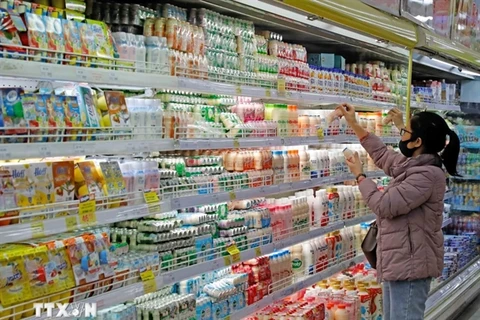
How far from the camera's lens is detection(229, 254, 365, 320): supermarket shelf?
335 cm

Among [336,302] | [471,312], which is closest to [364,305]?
[336,302]

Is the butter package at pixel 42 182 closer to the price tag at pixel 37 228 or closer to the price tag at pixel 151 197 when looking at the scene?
the price tag at pixel 37 228

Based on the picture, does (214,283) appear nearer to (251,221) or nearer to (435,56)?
(251,221)

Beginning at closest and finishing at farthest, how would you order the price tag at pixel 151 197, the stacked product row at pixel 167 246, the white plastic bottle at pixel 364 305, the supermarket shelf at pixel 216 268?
the stacked product row at pixel 167 246 → the supermarket shelf at pixel 216 268 → the price tag at pixel 151 197 → the white plastic bottle at pixel 364 305

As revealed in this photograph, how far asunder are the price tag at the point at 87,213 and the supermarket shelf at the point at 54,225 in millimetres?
19

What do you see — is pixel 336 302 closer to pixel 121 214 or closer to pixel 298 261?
pixel 298 261

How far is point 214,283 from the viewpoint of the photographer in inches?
132

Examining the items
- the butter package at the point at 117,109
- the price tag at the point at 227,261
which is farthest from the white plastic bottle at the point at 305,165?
the butter package at the point at 117,109

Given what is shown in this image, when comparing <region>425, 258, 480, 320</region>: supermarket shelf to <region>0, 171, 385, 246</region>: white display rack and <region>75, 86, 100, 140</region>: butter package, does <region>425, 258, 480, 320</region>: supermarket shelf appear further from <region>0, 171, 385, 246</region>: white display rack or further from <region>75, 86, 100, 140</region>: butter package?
<region>75, 86, 100, 140</region>: butter package

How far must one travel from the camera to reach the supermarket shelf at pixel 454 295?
5.19 m

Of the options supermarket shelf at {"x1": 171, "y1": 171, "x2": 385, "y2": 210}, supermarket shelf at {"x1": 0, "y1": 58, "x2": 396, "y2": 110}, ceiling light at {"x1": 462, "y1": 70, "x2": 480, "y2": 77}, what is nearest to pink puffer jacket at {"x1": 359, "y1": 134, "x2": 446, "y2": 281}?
supermarket shelf at {"x1": 171, "y1": 171, "x2": 385, "y2": 210}

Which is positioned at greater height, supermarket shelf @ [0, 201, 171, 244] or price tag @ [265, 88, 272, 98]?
price tag @ [265, 88, 272, 98]

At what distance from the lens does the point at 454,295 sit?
5.66 metres

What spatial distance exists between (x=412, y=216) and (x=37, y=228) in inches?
77.8
